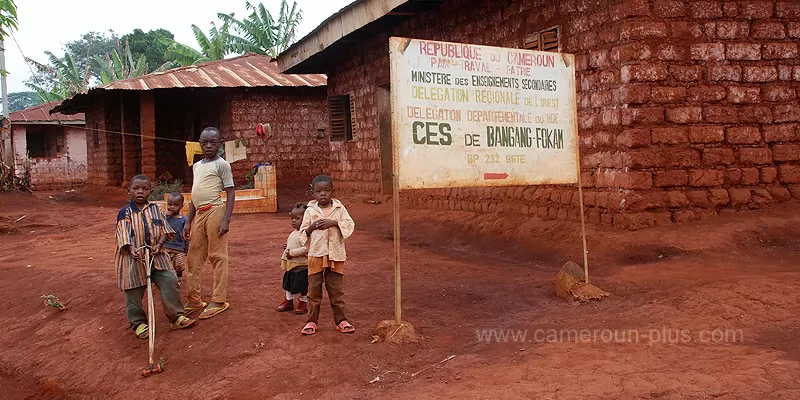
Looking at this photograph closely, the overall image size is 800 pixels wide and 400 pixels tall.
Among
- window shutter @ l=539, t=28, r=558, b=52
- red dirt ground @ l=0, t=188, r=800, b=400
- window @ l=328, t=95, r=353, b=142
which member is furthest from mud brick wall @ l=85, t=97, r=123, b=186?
window shutter @ l=539, t=28, r=558, b=52

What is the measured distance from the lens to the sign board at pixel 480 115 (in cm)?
470

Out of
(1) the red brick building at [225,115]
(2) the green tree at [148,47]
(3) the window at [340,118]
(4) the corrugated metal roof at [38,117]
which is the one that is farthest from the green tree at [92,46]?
(3) the window at [340,118]

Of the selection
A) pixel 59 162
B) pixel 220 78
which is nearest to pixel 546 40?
pixel 220 78

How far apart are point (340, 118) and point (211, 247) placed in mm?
8490

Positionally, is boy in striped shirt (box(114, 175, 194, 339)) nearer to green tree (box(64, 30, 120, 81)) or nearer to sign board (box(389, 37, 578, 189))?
sign board (box(389, 37, 578, 189))

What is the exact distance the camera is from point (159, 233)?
522cm

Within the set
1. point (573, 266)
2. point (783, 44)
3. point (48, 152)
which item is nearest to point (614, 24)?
Answer: point (783, 44)

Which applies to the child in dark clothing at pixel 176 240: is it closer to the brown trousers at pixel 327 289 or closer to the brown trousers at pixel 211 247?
the brown trousers at pixel 211 247

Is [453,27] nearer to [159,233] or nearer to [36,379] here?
[159,233]

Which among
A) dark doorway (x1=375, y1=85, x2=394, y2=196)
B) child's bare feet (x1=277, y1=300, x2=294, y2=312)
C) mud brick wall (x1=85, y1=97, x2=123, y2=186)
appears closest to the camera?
child's bare feet (x1=277, y1=300, x2=294, y2=312)

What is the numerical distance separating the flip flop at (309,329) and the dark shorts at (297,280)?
1.78ft

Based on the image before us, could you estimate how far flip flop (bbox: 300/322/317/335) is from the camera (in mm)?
4723

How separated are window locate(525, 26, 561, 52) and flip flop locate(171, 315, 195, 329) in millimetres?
5036

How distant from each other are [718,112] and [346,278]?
13.7 feet
